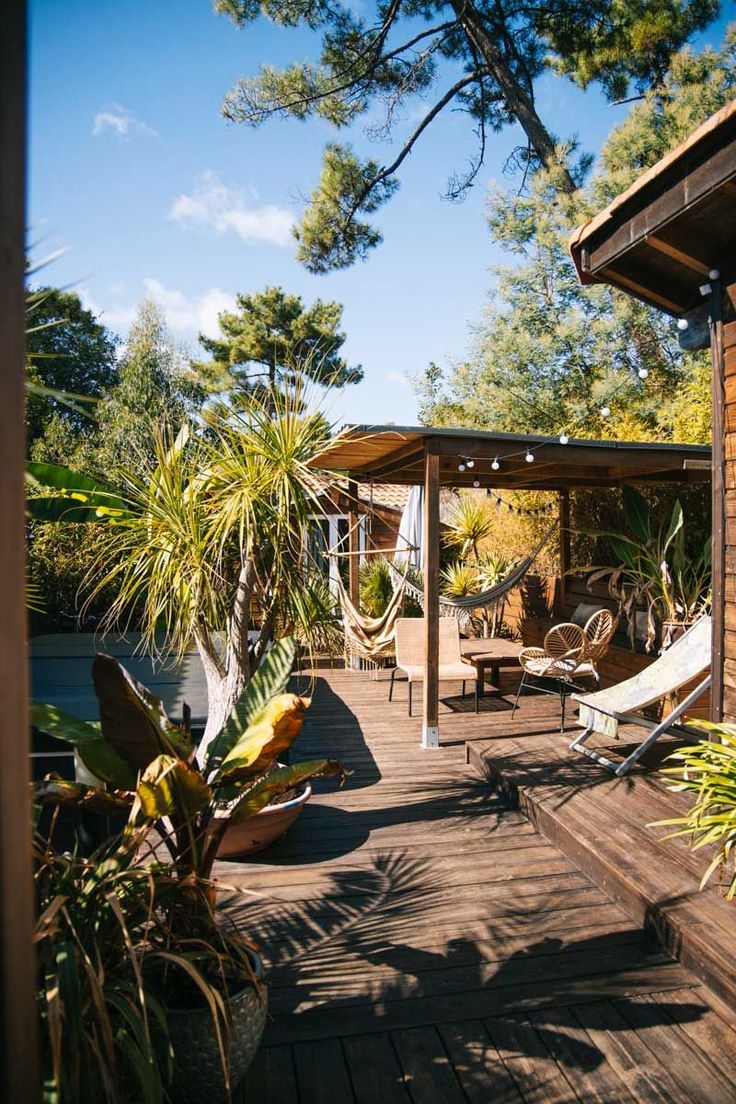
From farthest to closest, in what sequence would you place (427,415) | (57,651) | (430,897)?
(427,415) < (57,651) < (430,897)

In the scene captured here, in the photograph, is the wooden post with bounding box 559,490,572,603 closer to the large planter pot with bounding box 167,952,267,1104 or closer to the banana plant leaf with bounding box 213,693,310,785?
the banana plant leaf with bounding box 213,693,310,785

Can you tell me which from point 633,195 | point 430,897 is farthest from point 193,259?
point 430,897

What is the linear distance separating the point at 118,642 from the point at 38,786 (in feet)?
19.0

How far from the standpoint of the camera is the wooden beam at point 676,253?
137 inches

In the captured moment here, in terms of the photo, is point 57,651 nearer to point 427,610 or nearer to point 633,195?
point 427,610

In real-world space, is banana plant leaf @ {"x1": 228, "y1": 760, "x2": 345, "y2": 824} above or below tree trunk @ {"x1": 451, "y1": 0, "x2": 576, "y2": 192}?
below

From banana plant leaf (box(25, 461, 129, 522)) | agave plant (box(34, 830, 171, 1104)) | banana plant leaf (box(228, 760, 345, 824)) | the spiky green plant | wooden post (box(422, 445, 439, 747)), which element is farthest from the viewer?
the spiky green plant

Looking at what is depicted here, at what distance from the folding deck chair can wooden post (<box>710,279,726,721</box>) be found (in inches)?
31.9

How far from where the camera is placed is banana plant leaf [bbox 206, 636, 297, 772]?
2406 millimetres

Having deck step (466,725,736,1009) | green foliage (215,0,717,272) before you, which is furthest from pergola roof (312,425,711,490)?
green foliage (215,0,717,272)

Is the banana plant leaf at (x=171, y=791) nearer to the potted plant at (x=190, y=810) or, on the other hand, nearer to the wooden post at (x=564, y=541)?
the potted plant at (x=190, y=810)

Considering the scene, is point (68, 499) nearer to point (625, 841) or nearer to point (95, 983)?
point (95, 983)

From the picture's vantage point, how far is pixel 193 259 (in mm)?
11531

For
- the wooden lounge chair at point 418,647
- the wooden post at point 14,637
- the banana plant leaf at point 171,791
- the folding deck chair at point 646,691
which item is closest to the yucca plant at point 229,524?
the banana plant leaf at point 171,791
